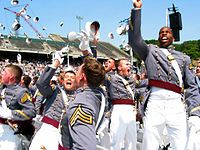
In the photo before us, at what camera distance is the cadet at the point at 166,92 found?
159 inches

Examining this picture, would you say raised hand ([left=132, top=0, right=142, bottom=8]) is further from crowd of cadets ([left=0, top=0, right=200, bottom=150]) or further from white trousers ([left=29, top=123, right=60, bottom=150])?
white trousers ([left=29, top=123, right=60, bottom=150])

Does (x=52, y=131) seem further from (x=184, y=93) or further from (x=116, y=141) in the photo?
(x=184, y=93)

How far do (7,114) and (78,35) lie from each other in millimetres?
1387

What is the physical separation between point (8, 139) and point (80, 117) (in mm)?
2387

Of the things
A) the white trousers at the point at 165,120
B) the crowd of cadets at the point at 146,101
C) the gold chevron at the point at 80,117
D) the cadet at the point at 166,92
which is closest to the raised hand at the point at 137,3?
the crowd of cadets at the point at 146,101

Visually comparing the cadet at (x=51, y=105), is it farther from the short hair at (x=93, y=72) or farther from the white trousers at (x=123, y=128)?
the short hair at (x=93, y=72)

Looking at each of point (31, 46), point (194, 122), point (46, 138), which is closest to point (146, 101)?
point (194, 122)

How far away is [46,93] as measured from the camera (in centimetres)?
446

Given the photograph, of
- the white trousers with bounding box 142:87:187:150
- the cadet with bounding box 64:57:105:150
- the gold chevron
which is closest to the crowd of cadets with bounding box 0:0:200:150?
the white trousers with bounding box 142:87:187:150

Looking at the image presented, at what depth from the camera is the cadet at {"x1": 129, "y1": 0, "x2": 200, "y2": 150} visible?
4039 millimetres

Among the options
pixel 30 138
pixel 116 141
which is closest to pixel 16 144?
pixel 30 138

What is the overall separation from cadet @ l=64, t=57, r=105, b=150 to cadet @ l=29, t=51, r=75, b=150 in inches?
63.8

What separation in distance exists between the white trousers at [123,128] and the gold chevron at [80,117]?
2979 millimetres

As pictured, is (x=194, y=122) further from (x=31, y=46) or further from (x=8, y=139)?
(x=31, y=46)
